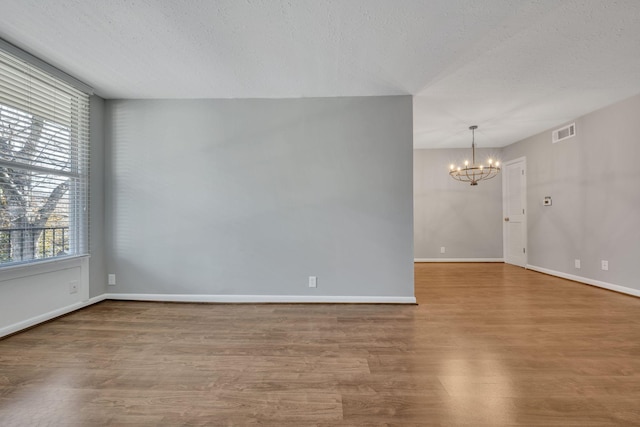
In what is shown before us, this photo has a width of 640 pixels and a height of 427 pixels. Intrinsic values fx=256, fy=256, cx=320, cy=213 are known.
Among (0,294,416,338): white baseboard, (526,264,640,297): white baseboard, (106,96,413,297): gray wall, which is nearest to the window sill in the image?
(106,96,413,297): gray wall

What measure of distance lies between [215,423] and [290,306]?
172cm

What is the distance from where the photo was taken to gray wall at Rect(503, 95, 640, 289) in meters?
3.29

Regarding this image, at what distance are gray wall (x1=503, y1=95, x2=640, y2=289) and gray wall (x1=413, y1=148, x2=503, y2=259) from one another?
0.81 meters

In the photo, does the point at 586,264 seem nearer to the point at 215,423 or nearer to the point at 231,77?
the point at 215,423

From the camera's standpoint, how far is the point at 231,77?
2707 millimetres

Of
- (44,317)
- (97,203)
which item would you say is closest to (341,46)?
(97,203)

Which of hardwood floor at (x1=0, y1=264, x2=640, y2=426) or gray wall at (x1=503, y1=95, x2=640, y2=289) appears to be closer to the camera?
hardwood floor at (x1=0, y1=264, x2=640, y2=426)

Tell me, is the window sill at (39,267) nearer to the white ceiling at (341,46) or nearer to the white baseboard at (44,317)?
the white baseboard at (44,317)

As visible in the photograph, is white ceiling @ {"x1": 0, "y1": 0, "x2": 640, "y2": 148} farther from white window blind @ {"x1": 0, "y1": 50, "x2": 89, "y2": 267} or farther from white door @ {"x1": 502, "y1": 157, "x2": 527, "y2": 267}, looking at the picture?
white door @ {"x1": 502, "y1": 157, "x2": 527, "y2": 267}

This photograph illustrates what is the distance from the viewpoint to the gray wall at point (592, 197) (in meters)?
3.29

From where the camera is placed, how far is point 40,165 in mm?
2508

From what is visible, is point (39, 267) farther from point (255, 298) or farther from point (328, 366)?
point (328, 366)

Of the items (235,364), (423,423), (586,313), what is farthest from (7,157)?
(586,313)

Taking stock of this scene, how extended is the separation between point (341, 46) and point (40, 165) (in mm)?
3091
